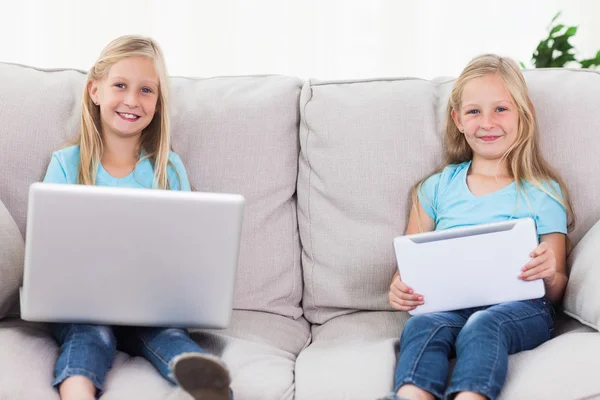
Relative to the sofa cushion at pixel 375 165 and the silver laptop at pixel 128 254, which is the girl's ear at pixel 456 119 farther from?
the silver laptop at pixel 128 254

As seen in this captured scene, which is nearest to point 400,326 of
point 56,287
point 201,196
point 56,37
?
point 201,196

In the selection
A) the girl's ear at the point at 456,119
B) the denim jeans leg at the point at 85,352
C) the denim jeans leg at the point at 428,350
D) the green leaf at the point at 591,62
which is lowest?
the denim jeans leg at the point at 85,352

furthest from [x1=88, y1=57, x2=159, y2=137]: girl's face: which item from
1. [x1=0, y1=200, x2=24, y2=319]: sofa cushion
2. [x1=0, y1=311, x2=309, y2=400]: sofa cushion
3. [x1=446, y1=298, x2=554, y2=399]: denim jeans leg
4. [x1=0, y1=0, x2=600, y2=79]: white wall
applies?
[x1=0, y1=0, x2=600, y2=79]: white wall

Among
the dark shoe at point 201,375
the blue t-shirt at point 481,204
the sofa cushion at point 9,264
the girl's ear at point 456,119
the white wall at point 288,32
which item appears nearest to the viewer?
the dark shoe at point 201,375

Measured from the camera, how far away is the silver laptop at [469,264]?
1493 mm

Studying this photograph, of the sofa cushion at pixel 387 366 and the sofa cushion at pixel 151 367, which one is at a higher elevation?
the sofa cushion at pixel 387 366

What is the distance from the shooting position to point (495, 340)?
141 cm

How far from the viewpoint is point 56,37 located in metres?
3.10

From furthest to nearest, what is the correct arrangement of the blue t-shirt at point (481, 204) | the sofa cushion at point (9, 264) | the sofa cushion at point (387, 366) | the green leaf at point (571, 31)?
the green leaf at point (571, 31) → the blue t-shirt at point (481, 204) → the sofa cushion at point (9, 264) → the sofa cushion at point (387, 366)

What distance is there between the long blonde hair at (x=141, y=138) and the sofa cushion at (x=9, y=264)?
0.75 feet

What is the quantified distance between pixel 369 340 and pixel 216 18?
186 centimetres

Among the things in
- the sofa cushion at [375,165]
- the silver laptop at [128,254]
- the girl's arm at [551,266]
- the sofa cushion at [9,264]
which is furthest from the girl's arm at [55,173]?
the girl's arm at [551,266]

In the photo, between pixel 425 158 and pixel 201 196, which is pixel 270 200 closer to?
pixel 425 158

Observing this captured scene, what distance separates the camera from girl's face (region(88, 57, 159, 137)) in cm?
182
